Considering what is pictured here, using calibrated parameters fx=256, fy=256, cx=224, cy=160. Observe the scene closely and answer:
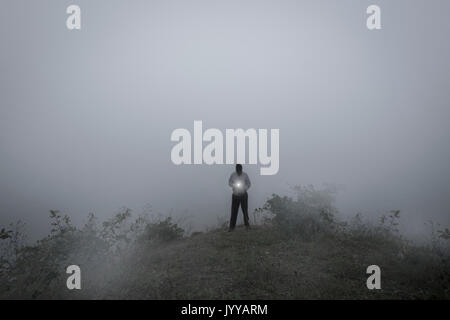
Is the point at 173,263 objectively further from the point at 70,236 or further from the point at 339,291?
the point at 339,291

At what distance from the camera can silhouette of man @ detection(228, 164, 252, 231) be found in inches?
414

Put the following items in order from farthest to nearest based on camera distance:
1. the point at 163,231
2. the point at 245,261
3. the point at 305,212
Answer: the point at 163,231
the point at 305,212
the point at 245,261

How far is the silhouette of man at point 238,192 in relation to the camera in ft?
34.5

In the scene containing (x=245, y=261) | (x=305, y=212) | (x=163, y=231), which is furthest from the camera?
(x=163, y=231)

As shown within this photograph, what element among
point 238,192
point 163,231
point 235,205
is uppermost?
point 238,192

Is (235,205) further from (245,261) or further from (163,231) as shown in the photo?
(245,261)

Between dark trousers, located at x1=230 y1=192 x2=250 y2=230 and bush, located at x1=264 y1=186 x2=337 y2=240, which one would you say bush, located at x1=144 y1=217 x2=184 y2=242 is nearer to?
dark trousers, located at x1=230 y1=192 x2=250 y2=230

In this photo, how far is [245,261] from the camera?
7.12 metres

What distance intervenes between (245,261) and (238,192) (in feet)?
12.2

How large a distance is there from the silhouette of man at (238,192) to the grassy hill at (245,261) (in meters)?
0.73

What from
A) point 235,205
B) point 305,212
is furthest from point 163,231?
point 305,212

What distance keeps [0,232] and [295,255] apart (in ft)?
25.2

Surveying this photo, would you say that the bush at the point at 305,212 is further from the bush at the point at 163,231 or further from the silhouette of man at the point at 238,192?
the bush at the point at 163,231

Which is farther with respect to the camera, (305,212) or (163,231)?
(163,231)
